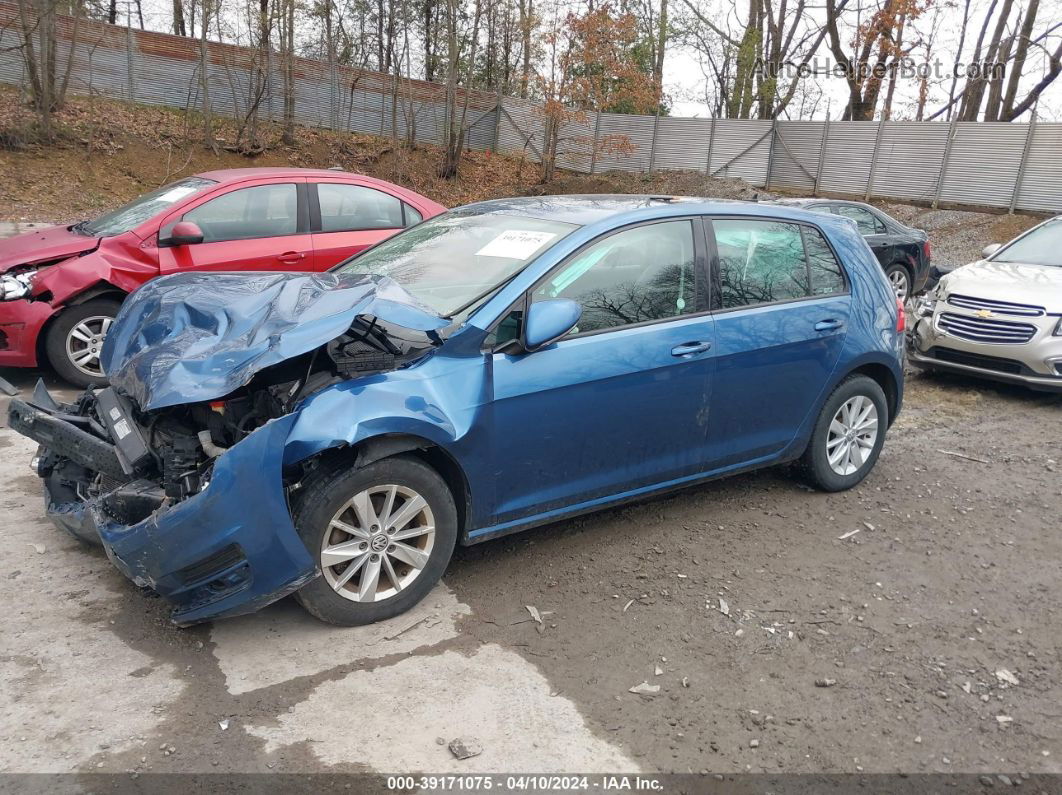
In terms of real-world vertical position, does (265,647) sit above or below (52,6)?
below

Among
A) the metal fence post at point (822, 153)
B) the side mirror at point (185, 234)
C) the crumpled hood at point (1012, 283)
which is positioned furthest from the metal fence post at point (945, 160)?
the side mirror at point (185, 234)

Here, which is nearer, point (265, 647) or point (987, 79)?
point (265, 647)

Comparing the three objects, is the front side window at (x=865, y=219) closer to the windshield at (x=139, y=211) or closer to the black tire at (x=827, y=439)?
the black tire at (x=827, y=439)

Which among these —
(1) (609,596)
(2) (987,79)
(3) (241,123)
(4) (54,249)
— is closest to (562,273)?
(1) (609,596)

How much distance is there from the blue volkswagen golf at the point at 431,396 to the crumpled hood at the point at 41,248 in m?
2.67

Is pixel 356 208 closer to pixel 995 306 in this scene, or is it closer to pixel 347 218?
pixel 347 218

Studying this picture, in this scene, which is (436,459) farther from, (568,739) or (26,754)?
(26,754)

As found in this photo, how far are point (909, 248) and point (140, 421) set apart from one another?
1176cm

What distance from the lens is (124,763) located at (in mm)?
2635

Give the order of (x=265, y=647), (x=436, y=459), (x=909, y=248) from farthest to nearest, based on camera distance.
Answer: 1. (x=909, y=248)
2. (x=436, y=459)
3. (x=265, y=647)

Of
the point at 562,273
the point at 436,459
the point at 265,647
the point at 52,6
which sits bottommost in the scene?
the point at 265,647

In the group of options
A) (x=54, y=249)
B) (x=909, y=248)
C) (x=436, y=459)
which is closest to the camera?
(x=436, y=459)

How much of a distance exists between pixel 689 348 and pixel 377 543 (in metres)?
1.78

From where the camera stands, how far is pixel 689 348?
163 inches
